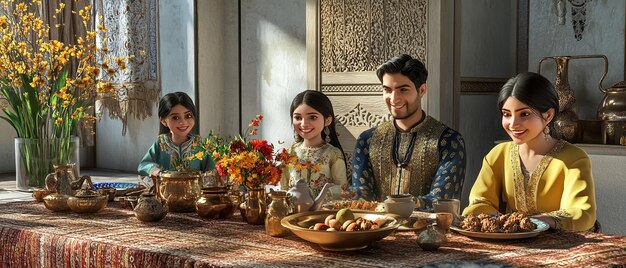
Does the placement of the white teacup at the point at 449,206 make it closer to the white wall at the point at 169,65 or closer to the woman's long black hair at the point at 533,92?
the woman's long black hair at the point at 533,92

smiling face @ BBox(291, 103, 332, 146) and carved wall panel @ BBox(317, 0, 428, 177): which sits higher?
carved wall panel @ BBox(317, 0, 428, 177)

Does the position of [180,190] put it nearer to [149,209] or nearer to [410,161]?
[149,209]

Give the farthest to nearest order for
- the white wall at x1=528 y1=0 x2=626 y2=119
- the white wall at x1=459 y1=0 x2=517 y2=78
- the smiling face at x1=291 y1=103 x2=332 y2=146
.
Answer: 1. the white wall at x1=459 y1=0 x2=517 y2=78
2. the white wall at x1=528 y1=0 x2=626 y2=119
3. the smiling face at x1=291 y1=103 x2=332 y2=146

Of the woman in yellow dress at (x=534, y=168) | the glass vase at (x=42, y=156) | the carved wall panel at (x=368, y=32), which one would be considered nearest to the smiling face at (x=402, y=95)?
the woman in yellow dress at (x=534, y=168)

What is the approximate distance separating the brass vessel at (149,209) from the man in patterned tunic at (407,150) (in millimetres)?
993

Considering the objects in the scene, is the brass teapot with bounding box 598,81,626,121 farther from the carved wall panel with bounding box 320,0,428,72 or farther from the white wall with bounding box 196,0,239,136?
the white wall with bounding box 196,0,239,136

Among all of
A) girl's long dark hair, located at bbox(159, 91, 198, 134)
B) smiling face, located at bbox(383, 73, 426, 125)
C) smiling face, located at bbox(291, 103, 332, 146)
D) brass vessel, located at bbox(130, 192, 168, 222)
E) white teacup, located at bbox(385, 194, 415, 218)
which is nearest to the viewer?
white teacup, located at bbox(385, 194, 415, 218)

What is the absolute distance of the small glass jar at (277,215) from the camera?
7.16 ft

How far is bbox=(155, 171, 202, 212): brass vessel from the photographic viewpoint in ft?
8.68

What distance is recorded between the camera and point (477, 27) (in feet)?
17.1

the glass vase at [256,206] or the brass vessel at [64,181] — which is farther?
the brass vessel at [64,181]

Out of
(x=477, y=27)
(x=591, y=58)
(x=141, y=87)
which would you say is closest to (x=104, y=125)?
(x=141, y=87)

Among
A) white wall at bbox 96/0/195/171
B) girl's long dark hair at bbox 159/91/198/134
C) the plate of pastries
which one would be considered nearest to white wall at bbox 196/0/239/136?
white wall at bbox 96/0/195/171

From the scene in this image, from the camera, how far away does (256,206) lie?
237 centimetres
